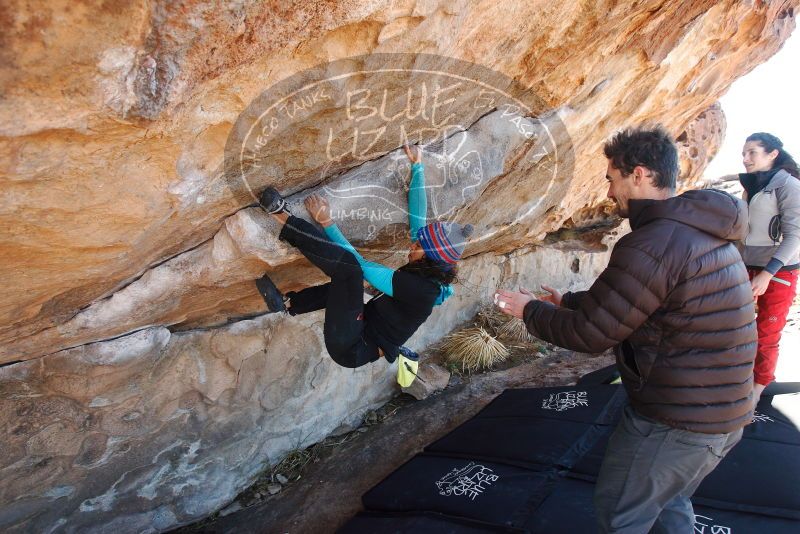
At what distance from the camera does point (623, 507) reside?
191cm

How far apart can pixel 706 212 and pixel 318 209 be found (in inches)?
65.2

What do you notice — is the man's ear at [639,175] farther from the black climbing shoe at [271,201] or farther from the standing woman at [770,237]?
the standing woman at [770,237]

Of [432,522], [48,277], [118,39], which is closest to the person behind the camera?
[118,39]

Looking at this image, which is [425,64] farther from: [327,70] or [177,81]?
[177,81]

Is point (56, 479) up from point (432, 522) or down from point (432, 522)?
up

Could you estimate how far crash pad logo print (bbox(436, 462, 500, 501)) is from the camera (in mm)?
3387

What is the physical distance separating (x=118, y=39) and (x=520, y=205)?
3.45 metres

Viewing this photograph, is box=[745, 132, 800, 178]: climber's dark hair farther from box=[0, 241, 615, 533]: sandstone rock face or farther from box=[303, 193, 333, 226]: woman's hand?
box=[0, 241, 615, 533]: sandstone rock face

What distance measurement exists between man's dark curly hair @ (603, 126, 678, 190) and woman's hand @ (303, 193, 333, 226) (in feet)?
4.47

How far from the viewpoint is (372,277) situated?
2.60 m

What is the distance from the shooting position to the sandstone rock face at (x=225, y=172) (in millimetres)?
1520

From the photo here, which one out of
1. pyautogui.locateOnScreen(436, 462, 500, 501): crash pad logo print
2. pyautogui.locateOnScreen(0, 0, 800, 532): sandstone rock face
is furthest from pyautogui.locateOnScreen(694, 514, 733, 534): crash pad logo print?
pyautogui.locateOnScreen(0, 0, 800, 532): sandstone rock face

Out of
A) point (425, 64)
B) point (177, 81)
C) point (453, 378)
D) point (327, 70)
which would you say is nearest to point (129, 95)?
point (177, 81)

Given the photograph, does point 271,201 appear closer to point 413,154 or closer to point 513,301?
point 413,154
